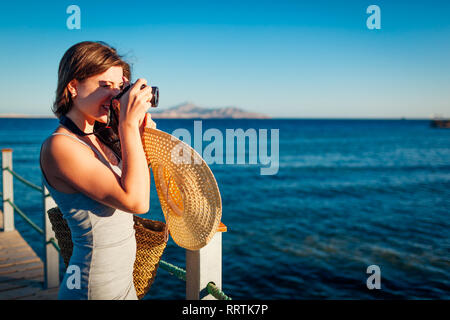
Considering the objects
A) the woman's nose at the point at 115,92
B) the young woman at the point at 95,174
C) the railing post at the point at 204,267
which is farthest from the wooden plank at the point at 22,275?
the woman's nose at the point at 115,92

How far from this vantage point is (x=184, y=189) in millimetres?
1420

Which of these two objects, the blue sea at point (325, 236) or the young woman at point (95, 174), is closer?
the young woman at point (95, 174)

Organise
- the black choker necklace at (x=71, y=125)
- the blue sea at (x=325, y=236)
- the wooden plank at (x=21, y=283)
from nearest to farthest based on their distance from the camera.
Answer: the black choker necklace at (x=71, y=125) < the wooden plank at (x=21, y=283) < the blue sea at (x=325, y=236)

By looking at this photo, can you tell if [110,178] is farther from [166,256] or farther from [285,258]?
[285,258]

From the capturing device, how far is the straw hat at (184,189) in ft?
4.31

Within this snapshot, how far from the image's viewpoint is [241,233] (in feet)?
33.6

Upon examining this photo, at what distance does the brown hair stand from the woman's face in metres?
0.02

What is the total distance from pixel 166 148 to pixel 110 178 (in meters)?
0.28

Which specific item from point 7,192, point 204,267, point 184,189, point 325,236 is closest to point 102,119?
point 184,189

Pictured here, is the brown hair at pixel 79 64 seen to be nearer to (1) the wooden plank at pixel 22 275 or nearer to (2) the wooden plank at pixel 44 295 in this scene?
(2) the wooden plank at pixel 44 295

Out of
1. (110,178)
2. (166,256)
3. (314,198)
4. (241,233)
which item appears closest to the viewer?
(110,178)

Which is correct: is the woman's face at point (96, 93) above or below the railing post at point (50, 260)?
above

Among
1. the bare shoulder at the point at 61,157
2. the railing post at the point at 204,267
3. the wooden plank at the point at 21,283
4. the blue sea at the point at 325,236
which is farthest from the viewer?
the blue sea at the point at 325,236
